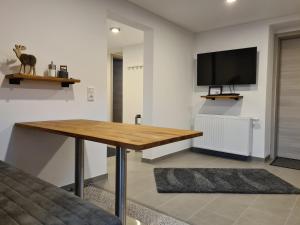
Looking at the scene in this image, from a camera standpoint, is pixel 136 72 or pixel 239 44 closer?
pixel 239 44

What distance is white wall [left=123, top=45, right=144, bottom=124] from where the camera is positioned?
514 cm

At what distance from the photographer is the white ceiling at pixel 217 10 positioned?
3076mm

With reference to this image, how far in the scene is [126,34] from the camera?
4.45m

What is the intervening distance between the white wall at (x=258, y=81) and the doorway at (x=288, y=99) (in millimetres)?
278

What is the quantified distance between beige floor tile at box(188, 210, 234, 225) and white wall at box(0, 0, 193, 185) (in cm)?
133

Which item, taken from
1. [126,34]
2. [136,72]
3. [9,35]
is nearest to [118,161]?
[9,35]

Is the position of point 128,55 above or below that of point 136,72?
above

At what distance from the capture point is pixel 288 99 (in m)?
3.97

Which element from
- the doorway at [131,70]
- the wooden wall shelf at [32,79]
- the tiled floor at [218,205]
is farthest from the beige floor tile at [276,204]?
the doorway at [131,70]

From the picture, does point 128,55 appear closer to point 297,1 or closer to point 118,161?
point 297,1

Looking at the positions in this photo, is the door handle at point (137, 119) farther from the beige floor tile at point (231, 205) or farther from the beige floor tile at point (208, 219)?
the beige floor tile at point (208, 219)

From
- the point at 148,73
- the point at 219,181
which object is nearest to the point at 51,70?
the point at 148,73

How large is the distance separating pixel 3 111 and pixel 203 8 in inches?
110

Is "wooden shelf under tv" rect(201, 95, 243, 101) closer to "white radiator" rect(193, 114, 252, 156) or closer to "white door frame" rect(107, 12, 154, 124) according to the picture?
"white radiator" rect(193, 114, 252, 156)
